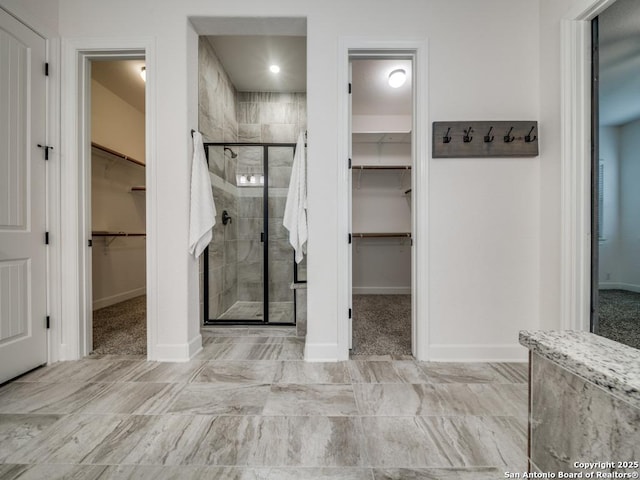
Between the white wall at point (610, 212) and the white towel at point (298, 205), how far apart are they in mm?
1866

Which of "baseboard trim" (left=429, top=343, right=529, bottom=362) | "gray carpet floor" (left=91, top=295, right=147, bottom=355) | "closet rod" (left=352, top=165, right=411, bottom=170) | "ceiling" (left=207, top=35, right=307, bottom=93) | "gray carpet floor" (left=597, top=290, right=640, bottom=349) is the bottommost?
"gray carpet floor" (left=91, top=295, right=147, bottom=355)

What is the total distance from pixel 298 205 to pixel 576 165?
180cm

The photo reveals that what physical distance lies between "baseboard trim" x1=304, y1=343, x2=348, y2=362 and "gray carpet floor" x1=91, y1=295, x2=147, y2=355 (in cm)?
127

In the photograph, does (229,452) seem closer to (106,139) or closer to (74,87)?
(74,87)

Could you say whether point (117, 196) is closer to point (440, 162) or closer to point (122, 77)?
point (122, 77)

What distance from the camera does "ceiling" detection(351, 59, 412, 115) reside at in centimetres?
288

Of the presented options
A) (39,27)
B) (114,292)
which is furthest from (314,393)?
(114,292)

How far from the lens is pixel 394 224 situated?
419cm

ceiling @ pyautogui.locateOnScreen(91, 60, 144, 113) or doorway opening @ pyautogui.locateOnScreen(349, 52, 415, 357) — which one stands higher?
ceiling @ pyautogui.locateOnScreen(91, 60, 144, 113)

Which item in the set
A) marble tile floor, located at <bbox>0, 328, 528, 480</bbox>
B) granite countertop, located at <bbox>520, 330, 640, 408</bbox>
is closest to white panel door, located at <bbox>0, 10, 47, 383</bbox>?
marble tile floor, located at <bbox>0, 328, 528, 480</bbox>

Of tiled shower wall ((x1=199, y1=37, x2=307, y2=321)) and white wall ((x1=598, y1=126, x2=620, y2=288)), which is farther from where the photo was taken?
tiled shower wall ((x1=199, y1=37, x2=307, y2=321))

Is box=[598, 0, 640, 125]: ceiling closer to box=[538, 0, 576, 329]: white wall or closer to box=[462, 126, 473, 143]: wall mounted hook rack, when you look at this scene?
box=[538, 0, 576, 329]: white wall

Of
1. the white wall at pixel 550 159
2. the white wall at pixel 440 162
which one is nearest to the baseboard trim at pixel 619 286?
the white wall at pixel 550 159

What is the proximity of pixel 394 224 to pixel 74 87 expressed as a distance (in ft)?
12.3
